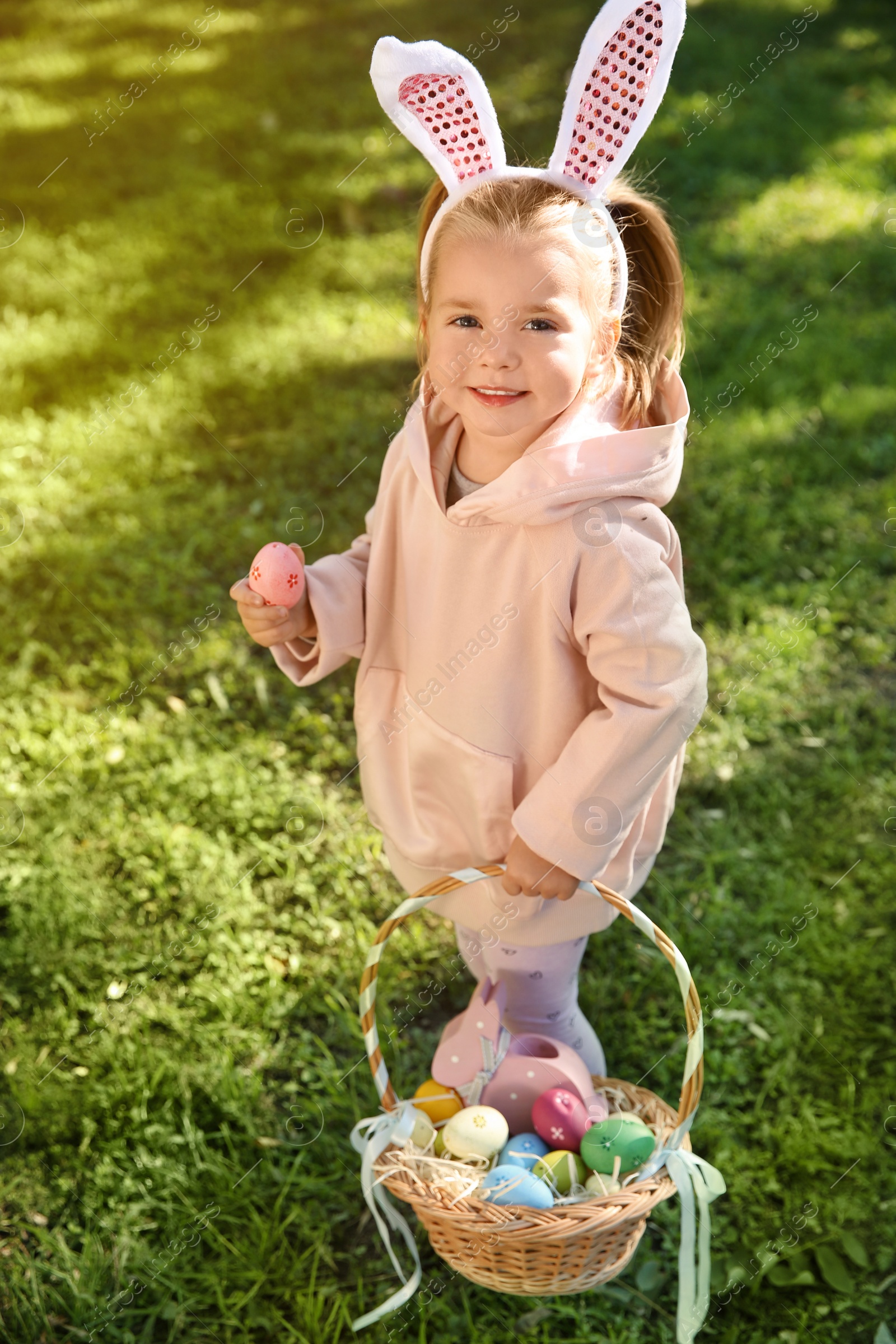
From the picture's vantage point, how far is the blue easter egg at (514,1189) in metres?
1.70

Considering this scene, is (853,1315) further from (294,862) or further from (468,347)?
(468,347)

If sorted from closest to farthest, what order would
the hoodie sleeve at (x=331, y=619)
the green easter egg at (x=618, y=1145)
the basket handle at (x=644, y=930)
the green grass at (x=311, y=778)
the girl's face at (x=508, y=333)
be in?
the girl's face at (x=508, y=333) → the basket handle at (x=644, y=930) → the green easter egg at (x=618, y=1145) → the hoodie sleeve at (x=331, y=619) → the green grass at (x=311, y=778)

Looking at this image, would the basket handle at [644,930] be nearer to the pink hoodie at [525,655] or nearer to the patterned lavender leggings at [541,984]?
the pink hoodie at [525,655]

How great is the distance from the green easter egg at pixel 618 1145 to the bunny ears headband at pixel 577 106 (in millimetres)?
1288

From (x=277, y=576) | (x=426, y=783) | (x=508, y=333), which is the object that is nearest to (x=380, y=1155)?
(x=426, y=783)

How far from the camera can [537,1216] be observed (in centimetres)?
158

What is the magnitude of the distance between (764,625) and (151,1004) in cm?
203

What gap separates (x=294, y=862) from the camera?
2748 millimetres

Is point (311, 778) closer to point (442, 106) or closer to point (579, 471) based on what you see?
→ point (579, 471)

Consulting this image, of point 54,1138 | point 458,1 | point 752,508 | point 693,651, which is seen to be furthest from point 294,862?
point 458,1

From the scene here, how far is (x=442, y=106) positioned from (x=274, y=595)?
769 mm

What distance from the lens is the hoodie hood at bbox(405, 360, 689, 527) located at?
158 cm

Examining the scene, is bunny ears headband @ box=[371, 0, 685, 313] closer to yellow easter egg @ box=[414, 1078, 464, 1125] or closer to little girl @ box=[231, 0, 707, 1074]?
little girl @ box=[231, 0, 707, 1074]

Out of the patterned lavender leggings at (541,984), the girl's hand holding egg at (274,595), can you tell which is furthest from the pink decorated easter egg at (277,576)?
the patterned lavender leggings at (541,984)
